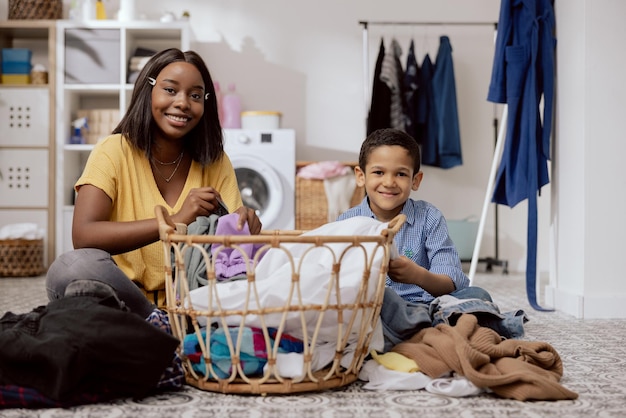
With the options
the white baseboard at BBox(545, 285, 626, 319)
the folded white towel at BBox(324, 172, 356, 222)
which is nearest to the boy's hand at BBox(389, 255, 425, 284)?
the white baseboard at BBox(545, 285, 626, 319)

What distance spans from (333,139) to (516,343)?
11.7ft

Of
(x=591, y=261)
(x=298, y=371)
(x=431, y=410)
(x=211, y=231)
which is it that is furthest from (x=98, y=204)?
(x=591, y=261)

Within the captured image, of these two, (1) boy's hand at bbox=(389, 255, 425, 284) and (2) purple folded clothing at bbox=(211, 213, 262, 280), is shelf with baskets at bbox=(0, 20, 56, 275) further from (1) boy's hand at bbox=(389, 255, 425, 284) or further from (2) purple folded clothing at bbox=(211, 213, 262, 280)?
(1) boy's hand at bbox=(389, 255, 425, 284)

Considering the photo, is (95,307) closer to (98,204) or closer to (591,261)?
Answer: (98,204)

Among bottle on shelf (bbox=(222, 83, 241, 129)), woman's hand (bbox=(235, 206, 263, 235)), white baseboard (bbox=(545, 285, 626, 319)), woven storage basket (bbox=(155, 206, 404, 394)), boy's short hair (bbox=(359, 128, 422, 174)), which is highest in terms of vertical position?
bottle on shelf (bbox=(222, 83, 241, 129))

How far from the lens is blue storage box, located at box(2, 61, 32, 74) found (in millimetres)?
4582

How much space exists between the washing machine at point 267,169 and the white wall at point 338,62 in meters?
0.57

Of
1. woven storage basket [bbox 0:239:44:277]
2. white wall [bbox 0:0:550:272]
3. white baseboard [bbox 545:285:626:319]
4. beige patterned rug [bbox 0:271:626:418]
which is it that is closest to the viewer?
beige patterned rug [bbox 0:271:626:418]

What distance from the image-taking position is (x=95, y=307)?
128 cm

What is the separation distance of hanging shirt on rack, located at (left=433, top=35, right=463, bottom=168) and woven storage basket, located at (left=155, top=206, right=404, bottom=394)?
128 inches

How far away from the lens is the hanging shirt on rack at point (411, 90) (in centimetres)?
453

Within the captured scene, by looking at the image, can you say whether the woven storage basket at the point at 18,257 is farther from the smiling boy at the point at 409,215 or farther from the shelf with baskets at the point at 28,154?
the smiling boy at the point at 409,215

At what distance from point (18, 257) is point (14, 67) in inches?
47.2

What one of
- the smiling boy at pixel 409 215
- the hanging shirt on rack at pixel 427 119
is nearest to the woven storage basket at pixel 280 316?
the smiling boy at pixel 409 215
